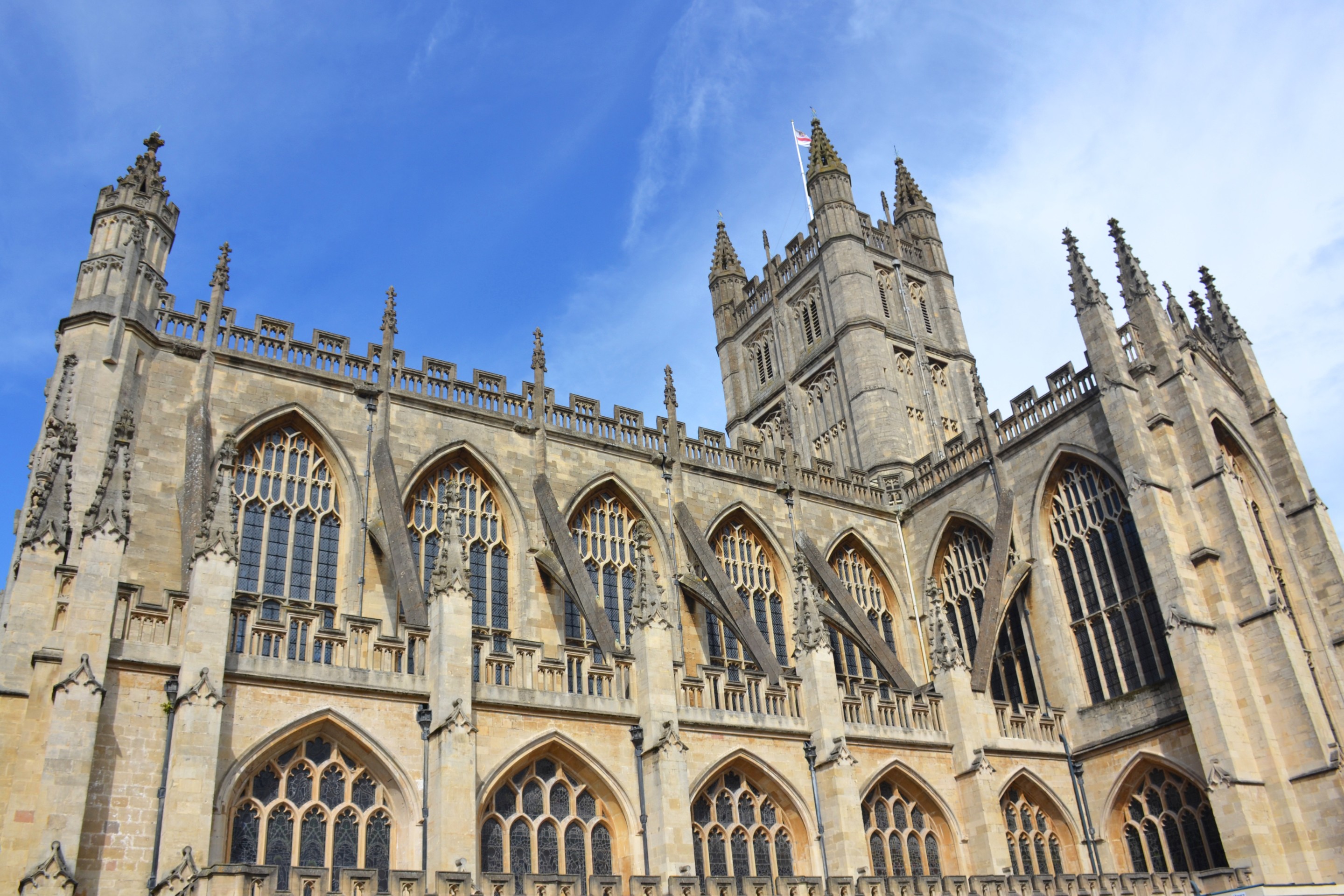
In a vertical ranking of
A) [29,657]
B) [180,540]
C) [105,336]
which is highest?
[105,336]

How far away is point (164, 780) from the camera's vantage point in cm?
1361

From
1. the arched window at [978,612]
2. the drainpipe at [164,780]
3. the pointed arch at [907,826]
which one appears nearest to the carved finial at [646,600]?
the pointed arch at [907,826]

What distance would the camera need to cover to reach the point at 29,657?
14117mm

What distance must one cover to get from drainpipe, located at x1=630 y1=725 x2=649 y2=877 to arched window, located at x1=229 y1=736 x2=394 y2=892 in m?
3.91

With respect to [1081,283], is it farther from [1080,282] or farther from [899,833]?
[899,833]

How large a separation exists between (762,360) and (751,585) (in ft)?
50.4

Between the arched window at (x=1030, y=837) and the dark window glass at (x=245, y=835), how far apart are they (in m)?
14.0

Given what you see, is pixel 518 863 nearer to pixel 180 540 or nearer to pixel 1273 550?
pixel 180 540

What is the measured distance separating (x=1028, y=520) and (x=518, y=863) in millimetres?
14903

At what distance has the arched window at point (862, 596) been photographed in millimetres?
26000

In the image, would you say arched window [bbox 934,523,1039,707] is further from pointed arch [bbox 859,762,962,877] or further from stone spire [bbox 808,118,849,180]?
stone spire [bbox 808,118,849,180]

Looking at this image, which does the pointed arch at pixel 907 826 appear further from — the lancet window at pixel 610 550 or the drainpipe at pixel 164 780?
the drainpipe at pixel 164 780

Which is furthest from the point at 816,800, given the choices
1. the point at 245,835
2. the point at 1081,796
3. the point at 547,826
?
the point at 245,835

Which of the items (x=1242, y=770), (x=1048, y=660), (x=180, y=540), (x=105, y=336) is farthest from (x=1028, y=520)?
(x=105, y=336)
